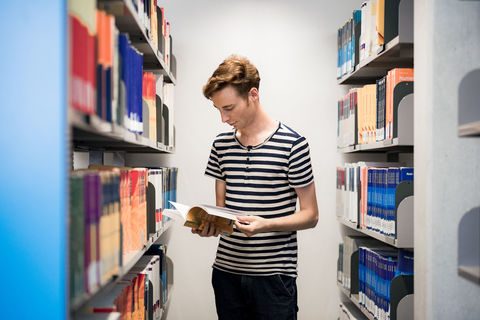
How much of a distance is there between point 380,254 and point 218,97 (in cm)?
118

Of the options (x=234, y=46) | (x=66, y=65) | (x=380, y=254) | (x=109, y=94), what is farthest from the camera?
(x=234, y=46)

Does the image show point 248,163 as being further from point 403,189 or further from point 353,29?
point 353,29

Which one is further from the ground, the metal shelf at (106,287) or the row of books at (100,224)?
the row of books at (100,224)

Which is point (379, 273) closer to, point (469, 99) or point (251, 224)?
point (251, 224)

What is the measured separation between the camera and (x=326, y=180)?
304 cm

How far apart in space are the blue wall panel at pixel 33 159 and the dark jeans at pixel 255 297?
3.45 ft

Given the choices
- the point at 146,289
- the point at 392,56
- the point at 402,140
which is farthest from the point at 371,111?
the point at 146,289

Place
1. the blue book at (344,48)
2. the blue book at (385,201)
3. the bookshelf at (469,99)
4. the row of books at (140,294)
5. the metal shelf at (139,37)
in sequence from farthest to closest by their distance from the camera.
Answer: the blue book at (344,48) → the blue book at (385,201) → the bookshelf at (469,99) → the metal shelf at (139,37) → the row of books at (140,294)

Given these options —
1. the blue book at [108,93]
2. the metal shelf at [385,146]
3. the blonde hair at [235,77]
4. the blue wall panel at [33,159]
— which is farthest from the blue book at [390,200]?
the blue wall panel at [33,159]

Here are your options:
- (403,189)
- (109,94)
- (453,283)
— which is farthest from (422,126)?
(109,94)

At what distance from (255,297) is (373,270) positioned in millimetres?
794

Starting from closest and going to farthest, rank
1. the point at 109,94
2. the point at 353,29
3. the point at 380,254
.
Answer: the point at 109,94
the point at 380,254
the point at 353,29

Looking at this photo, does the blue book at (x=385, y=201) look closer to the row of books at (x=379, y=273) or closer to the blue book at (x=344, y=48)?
the row of books at (x=379, y=273)

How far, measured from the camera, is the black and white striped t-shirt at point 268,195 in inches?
71.8
